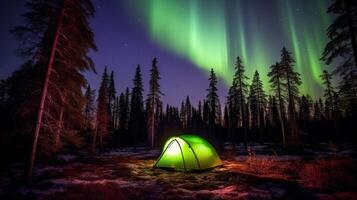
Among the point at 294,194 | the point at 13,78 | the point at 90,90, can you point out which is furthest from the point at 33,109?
the point at 90,90

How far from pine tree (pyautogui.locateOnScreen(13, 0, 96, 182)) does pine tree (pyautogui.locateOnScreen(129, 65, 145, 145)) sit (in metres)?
30.2

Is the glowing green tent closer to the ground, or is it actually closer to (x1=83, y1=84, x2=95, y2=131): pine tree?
the ground

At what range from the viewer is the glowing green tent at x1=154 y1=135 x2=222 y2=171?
12039 mm

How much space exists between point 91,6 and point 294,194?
12065 mm

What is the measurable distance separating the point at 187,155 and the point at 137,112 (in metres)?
37.6

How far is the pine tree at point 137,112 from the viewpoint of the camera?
42719 mm

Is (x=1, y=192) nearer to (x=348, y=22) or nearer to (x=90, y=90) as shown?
(x=348, y=22)

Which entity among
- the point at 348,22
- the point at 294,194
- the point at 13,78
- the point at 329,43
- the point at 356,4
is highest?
the point at 356,4

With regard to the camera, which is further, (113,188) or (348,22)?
(348,22)

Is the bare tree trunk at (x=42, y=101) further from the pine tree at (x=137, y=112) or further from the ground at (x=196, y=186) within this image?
the pine tree at (x=137, y=112)

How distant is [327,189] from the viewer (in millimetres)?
7527

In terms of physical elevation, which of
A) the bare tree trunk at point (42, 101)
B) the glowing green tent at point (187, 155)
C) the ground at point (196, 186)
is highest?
the bare tree trunk at point (42, 101)

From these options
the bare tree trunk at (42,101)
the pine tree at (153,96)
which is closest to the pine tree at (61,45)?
the bare tree trunk at (42,101)

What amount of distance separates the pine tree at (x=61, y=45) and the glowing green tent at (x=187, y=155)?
5.32m
